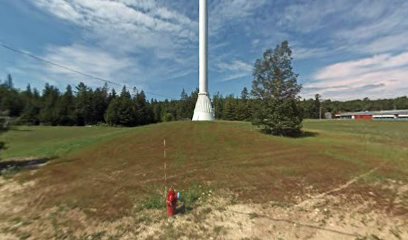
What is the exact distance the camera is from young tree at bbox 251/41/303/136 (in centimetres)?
3372

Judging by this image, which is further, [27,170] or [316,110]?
[316,110]

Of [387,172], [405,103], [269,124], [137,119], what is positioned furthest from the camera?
[405,103]

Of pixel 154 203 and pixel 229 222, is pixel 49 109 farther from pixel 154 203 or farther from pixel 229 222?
pixel 229 222

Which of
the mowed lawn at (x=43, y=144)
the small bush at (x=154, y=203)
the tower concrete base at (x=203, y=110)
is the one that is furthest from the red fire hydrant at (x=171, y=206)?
the tower concrete base at (x=203, y=110)

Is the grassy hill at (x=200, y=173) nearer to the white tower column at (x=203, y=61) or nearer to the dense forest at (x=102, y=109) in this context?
the white tower column at (x=203, y=61)

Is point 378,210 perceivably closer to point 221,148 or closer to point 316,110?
point 221,148

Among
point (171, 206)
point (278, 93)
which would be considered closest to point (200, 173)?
point (171, 206)

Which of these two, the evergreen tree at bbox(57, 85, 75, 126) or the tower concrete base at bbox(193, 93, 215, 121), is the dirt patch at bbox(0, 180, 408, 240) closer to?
the tower concrete base at bbox(193, 93, 215, 121)

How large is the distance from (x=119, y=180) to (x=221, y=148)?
11.2 meters

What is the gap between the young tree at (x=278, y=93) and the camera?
33.7m

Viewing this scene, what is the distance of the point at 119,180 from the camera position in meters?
15.1

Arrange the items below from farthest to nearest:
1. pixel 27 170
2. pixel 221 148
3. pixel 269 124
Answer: pixel 269 124 → pixel 221 148 → pixel 27 170

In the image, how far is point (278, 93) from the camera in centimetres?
3397

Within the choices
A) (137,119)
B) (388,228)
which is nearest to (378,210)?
(388,228)
